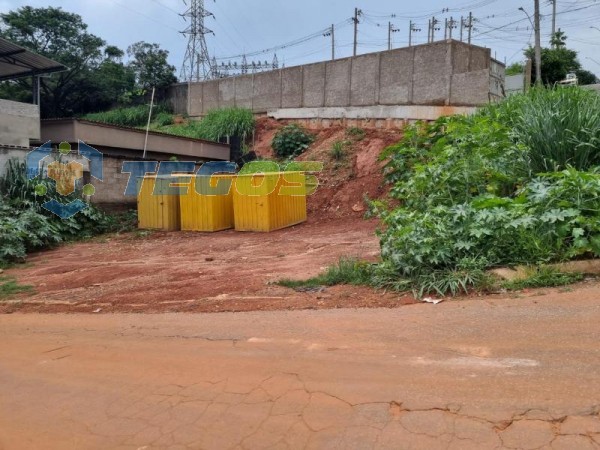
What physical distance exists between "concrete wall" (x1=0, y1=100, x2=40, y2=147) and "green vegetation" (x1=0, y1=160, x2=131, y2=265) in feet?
8.98

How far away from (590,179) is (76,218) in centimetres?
1197

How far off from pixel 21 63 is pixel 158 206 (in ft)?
28.4

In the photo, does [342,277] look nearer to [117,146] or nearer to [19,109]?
[117,146]

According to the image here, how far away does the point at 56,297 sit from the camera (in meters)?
6.78

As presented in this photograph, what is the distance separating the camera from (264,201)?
1188cm

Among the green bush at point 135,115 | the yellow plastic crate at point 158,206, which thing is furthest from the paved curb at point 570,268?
the green bush at point 135,115

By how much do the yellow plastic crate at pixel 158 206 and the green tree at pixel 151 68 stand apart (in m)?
18.3

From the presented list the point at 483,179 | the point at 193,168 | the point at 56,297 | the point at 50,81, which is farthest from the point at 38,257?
the point at 50,81

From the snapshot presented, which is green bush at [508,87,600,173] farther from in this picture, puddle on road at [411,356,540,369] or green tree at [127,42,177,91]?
green tree at [127,42,177,91]

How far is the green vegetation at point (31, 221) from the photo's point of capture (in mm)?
9969

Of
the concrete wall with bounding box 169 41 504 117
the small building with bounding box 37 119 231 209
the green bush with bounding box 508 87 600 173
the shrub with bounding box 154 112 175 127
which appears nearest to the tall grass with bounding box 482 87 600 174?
the green bush with bounding box 508 87 600 173

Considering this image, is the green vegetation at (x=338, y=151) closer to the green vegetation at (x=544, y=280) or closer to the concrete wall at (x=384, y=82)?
the concrete wall at (x=384, y=82)

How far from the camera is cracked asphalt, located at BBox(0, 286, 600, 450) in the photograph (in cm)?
275

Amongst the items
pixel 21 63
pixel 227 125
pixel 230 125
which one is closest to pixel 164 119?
pixel 227 125
